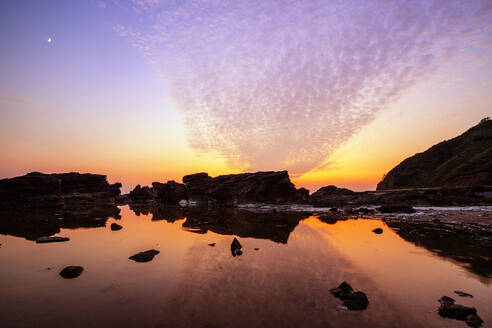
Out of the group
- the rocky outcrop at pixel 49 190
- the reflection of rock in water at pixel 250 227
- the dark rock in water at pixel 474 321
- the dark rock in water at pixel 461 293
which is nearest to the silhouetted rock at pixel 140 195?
the rocky outcrop at pixel 49 190

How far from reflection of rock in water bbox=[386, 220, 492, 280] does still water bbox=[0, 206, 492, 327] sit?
0.18 m

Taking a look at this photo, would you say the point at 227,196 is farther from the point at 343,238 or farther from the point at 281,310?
the point at 281,310

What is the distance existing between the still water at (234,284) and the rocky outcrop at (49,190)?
57.2 m

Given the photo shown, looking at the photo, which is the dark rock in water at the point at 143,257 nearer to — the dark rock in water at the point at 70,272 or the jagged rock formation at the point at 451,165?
the dark rock in water at the point at 70,272

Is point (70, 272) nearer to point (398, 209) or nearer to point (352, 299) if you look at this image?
point (352, 299)

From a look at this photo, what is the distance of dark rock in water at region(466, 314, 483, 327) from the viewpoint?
6.45 metres

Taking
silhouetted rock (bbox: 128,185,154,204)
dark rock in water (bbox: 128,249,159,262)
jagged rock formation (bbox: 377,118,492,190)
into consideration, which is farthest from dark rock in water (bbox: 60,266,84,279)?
silhouetted rock (bbox: 128,185,154,204)

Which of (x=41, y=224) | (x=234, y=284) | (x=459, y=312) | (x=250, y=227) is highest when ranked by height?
(x=41, y=224)

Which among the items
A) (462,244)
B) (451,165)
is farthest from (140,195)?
(451,165)

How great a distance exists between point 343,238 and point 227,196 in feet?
186

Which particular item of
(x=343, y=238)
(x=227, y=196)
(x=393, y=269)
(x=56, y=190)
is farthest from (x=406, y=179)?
(x=56, y=190)

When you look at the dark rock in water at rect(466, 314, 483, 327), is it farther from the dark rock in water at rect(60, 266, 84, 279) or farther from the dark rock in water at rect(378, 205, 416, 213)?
the dark rock in water at rect(378, 205, 416, 213)

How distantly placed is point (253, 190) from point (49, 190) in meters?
56.8

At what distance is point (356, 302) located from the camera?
25.1 ft
